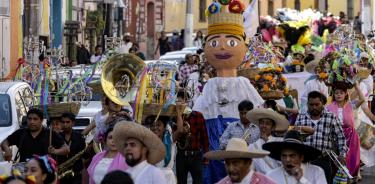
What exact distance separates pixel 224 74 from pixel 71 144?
3.32 metres

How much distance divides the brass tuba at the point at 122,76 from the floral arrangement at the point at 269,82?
3973 mm

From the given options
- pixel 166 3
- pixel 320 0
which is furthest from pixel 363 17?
pixel 320 0

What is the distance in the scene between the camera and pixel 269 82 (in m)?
18.3

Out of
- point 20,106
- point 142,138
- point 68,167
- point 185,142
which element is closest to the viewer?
point 142,138

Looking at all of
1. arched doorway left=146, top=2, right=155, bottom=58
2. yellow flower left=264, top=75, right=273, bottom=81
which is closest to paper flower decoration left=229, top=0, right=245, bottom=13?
yellow flower left=264, top=75, right=273, bottom=81

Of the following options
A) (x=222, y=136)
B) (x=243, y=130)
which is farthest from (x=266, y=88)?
(x=243, y=130)

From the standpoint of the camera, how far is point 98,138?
13.4 metres

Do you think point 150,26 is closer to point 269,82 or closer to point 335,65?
point 335,65

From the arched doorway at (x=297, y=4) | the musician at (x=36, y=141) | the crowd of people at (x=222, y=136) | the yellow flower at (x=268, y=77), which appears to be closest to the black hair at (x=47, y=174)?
the crowd of people at (x=222, y=136)

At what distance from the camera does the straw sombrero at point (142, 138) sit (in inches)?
407

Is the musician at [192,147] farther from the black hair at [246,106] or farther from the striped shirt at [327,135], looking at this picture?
the striped shirt at [327,135]

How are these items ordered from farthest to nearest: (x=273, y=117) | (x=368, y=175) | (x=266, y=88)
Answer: (x=368, y=175), (x=266, y=88), (x=273, y=117)

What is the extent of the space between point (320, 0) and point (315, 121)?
Answer: 2453 inches

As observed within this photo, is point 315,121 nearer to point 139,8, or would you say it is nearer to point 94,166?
point 94,166
